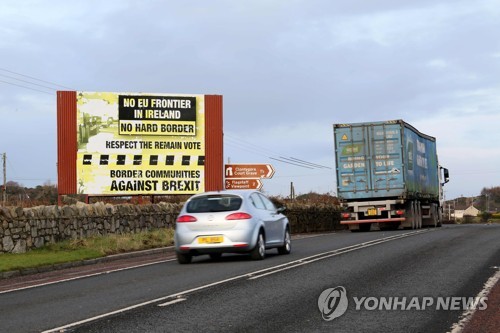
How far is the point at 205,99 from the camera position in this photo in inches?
1169

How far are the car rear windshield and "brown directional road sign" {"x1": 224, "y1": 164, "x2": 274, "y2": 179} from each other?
15.0m

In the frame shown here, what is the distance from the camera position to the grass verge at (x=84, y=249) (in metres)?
15.8

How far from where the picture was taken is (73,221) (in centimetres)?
2111

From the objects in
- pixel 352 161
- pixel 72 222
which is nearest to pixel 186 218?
pixel 72 222

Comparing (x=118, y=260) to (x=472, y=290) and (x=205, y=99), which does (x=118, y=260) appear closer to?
(x=472, y=290)

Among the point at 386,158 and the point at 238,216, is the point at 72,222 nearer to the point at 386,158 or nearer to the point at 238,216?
the point at 238,216

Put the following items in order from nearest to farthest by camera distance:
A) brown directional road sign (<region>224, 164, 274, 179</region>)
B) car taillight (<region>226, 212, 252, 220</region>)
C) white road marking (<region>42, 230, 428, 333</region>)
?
white road marking (<region>42, 230, 428, 333</region>), car taillight (<region>226, 212, 252, 220</region>), brown directional road sign (<region>224, 164, 274, 179</region>)

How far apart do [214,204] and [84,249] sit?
20.2 ft

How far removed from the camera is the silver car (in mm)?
14117

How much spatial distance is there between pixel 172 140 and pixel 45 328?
22.0 metres

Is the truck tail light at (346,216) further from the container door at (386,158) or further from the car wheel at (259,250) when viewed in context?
the car wheel at (259,250)

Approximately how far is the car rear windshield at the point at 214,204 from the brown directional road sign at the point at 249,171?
15038 mm

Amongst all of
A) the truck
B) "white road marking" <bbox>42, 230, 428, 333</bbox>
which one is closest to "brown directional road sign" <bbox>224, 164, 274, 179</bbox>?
the truck

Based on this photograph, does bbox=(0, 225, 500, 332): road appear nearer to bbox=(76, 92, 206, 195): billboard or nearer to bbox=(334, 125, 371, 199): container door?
bbox=(334, 125, 371, 199): container door
